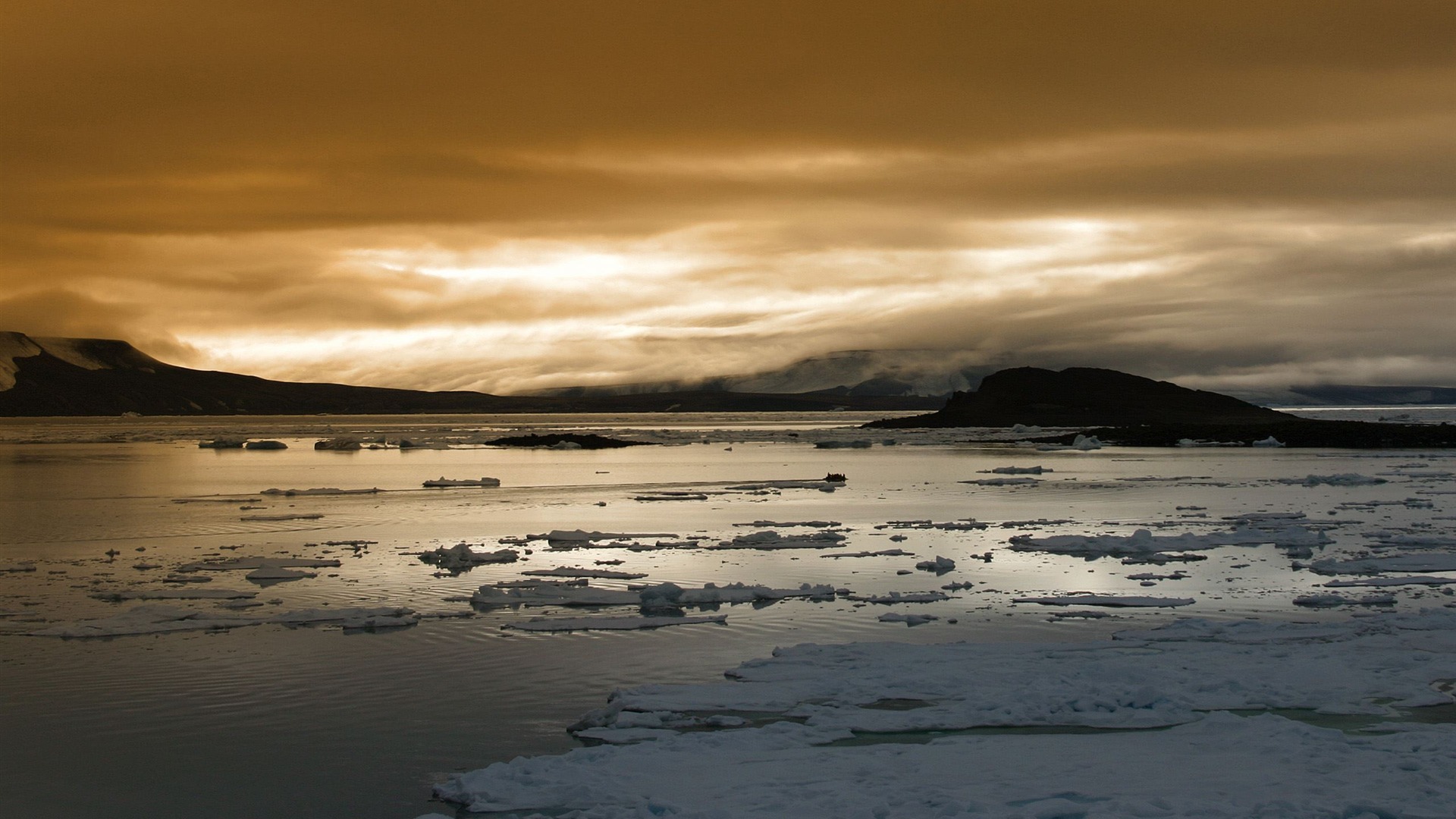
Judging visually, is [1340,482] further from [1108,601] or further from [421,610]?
[421,610]

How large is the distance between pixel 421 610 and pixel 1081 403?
3884 inches

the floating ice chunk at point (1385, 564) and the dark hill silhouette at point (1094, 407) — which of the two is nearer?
the floating ice chunk at point (1385, 564)

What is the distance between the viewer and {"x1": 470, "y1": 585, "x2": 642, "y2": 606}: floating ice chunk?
14984mm

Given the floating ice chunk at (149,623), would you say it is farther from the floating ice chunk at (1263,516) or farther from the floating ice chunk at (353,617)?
the floating ice chunk at (1263,516)

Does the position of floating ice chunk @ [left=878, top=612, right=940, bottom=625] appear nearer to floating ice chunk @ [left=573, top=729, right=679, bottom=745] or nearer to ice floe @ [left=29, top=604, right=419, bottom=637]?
floating ice chunk @ [left=573, top=729, right=679, bottom=745]

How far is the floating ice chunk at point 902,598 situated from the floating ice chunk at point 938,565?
2099mm

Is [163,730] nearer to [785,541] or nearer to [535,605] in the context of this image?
[535,605]

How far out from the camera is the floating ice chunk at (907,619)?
13.8 m

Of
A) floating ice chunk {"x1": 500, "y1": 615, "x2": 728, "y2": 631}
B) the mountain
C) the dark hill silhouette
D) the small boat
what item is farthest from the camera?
the mountain

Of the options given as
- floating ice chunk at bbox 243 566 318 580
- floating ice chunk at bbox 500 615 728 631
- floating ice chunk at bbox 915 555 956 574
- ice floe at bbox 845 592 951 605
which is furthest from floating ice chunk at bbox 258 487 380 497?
ice floe at bbox 845 592 951 605

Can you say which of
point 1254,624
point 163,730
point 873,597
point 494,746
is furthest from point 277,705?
point 1254,624

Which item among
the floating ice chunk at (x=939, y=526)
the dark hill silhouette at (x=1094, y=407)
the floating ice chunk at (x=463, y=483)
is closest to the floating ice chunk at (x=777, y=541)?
the floating ice chunk at (x=939, y=526)

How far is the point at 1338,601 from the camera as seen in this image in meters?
14.7

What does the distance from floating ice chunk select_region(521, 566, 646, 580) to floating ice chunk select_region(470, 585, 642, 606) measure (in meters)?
1.34
